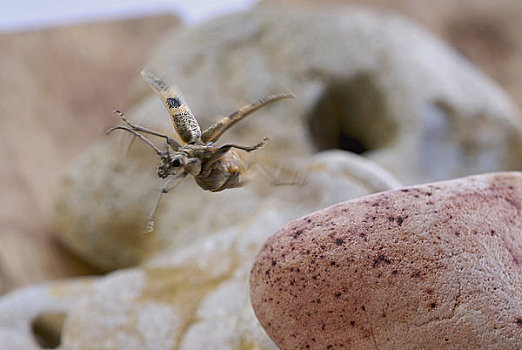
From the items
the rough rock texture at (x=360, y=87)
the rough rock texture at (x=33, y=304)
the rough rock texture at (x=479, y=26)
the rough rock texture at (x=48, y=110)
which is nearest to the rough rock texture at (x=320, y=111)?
the rough rock texture at (x=360, y=87)

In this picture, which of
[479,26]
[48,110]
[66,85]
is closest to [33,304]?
[48,110]

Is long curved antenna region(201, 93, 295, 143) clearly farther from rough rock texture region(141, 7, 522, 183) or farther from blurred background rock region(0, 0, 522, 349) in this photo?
rough rock texture region(141, 7, 522, 183)

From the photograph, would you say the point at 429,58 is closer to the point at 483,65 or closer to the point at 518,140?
the point at 518,140

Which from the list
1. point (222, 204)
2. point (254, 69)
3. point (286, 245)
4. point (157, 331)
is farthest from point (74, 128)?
point (286, 245)

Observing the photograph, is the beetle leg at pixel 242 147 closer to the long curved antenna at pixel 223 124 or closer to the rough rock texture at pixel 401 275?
the long curved antenna at pixel 223 124

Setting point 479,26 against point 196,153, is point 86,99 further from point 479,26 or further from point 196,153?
point 196,153

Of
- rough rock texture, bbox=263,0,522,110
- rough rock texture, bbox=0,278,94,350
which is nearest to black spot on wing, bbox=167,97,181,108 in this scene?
rough rock texture, bbox=0,278,94,350
